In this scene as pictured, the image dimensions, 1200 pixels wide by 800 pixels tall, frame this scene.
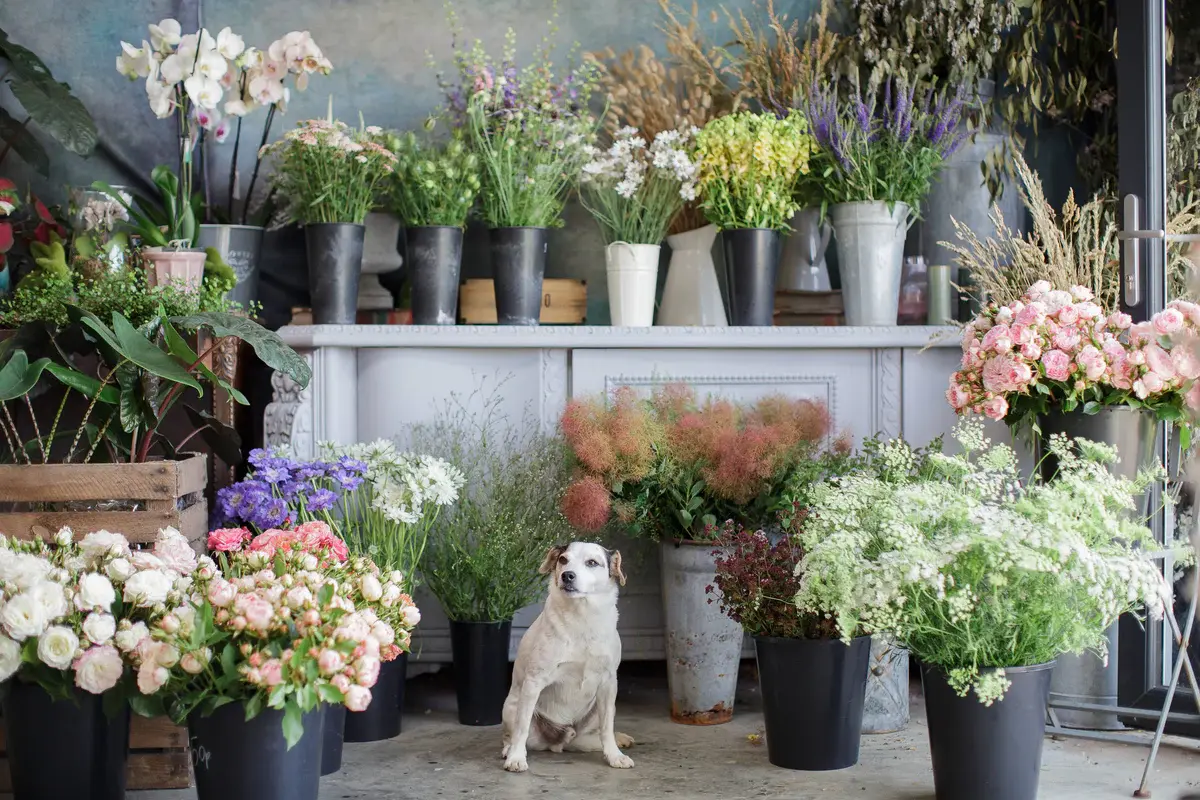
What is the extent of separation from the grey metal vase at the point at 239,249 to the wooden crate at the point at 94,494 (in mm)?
901

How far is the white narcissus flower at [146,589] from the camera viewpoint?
2160mm

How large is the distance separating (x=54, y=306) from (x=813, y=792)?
6.56 ft

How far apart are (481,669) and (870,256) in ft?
5.21

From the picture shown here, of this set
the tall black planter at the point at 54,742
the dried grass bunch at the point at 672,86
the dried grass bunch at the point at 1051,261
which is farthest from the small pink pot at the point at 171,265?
the dried grass bunch at the point at 1051,261

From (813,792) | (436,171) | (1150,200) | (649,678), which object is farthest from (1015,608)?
(436,171)

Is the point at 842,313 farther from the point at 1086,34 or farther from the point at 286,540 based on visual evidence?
the point at 286,540

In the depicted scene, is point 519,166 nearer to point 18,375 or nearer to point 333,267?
point 333,267

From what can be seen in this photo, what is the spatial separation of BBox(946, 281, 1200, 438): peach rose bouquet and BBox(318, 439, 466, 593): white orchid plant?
1240mm

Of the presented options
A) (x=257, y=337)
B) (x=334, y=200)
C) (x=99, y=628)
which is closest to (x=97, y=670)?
(x=99, y=628)

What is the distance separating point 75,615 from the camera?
7.09 ft

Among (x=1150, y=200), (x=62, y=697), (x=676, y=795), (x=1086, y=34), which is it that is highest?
(x=1086, y=34)

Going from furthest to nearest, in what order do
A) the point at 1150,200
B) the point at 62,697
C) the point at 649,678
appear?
the point at 649,678
the point at 1150,200
the point at 62,697

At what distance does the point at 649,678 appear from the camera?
3617 mm

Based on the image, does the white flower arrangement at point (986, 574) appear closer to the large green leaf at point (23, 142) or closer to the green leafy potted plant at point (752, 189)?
the green leafy potted plant at point (752, 189)
